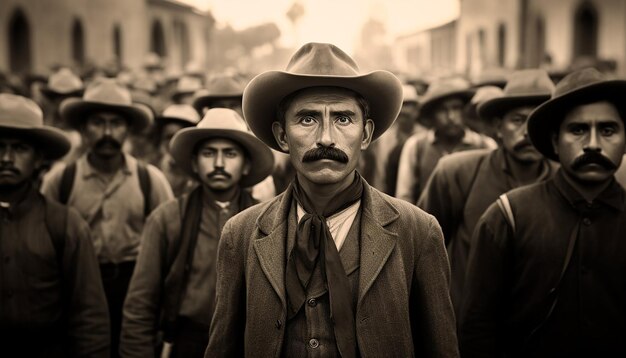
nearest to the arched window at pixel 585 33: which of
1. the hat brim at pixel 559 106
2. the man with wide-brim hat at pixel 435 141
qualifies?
the man with wide-brim hat at pixel 435 141

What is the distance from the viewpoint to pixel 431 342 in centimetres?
297

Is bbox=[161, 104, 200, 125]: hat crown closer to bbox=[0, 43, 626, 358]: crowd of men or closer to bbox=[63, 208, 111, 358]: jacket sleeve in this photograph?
bbox=[0, 43, 626, 358]: crowd of men

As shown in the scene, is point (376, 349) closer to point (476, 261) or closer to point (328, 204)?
point (328, 204)

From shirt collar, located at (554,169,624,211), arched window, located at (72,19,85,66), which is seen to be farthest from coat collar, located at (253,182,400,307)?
arched window, located at (72,19,85,66)

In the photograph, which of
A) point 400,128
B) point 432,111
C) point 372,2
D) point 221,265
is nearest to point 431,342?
point 221,265

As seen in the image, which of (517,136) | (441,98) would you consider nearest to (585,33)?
(441,98)

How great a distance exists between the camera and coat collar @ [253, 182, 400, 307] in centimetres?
294

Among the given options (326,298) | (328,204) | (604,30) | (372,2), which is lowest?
(326,298)

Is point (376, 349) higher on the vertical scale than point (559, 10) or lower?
lower

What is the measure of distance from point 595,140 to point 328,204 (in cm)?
163

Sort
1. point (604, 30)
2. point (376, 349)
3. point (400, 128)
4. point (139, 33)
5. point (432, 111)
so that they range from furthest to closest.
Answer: point (139, 33) → point (604, 30) → point (400, 128) → point (432, 111) → point (376, 349)

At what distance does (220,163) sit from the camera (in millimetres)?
4992

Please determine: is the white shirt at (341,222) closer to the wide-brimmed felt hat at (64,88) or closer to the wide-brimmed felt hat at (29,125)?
the wide-brimmed felt hat at (29,125)

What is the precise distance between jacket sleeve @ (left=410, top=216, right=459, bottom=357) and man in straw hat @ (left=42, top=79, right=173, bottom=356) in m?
3.55
